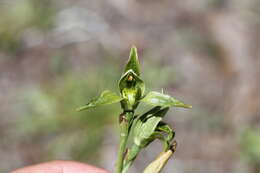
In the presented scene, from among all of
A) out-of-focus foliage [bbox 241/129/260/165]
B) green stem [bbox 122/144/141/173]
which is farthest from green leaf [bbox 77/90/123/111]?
out-of-focus foliage [bbox 241/129/260/165]

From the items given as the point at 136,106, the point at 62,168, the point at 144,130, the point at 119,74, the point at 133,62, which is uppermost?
the point at 133,62

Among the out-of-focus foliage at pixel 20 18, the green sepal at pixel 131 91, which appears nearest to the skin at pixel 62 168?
the green sepal at pixel 131 91

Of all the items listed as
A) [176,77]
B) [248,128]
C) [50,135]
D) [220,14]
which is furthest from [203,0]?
[50,135]

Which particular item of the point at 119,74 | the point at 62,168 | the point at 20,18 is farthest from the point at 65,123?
the point at 62,168

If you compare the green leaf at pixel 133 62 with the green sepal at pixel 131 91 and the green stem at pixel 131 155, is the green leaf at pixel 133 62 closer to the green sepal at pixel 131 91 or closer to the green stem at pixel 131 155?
the green sepal at pixel 131 91

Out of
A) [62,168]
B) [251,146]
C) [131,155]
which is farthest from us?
[251,146]

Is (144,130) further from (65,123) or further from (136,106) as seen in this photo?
(65,123)

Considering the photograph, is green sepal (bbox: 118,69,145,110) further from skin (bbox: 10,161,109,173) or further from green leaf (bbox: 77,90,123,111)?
skin (bbox: 10,161,109,173)

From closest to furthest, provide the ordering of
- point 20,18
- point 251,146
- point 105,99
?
point 105,99
point 251,146
point 20,18

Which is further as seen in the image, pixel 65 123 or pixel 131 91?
pixel 65 123
